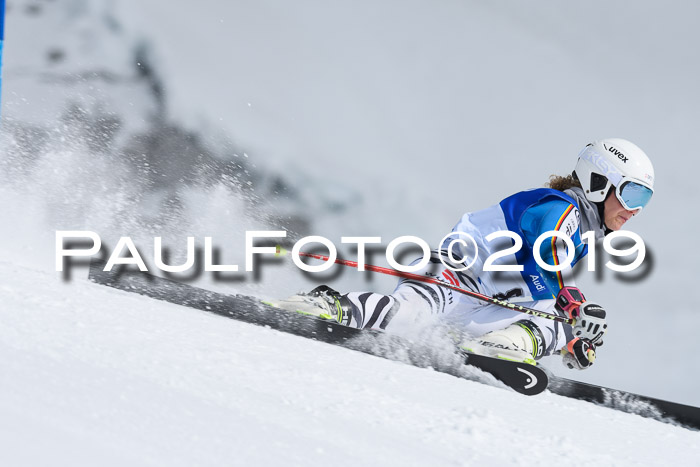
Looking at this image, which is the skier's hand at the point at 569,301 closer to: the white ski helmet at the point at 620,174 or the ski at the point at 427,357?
the ski at the point at 427,357

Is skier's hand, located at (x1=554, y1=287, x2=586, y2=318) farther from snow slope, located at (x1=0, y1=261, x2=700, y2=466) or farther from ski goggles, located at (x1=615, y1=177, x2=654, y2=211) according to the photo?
ski goggles, located at (x1=615, y1=177, x2=654, y2=211)

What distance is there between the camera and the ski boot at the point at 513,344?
2836 mm

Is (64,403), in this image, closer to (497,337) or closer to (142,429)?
(142,429)

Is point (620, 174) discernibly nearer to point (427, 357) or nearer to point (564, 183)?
point (564, 183)

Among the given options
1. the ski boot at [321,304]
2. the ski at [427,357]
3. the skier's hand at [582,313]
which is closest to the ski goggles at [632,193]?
the skier's hand at [582,313]

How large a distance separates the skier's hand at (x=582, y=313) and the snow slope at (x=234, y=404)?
0.43 meters

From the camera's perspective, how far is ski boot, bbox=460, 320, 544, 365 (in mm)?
2836

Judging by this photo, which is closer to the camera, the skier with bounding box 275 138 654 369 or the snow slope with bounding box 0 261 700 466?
the snow slope with bounding box 0 261 700 466

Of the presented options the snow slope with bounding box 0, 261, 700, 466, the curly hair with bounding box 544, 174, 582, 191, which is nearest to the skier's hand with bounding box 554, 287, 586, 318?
the snow slope with bounding box 0, 261, 700, 466

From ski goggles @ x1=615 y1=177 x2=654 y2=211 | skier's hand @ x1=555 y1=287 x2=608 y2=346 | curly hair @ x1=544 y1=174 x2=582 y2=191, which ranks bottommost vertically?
skier's hand @ x1=555 y1=287 x2=608 y2=346

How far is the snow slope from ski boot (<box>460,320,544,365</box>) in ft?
0.69

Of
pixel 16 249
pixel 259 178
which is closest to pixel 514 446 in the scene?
pixel 16 249

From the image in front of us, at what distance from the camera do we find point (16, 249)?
4.05m

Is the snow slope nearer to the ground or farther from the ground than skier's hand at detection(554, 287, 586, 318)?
nearer to the ground
